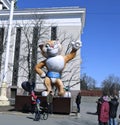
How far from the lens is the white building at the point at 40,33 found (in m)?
53.1

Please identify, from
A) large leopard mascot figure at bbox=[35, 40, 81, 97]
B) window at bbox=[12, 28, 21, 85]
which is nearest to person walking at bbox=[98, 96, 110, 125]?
large leopard mascot figure at bbox=[35, 40, 81, 97]

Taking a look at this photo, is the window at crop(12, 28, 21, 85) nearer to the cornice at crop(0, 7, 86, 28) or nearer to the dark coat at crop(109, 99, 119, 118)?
the cornice at crop(0, 7, 86, 28)

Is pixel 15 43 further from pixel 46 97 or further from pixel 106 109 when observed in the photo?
pixel 106 109

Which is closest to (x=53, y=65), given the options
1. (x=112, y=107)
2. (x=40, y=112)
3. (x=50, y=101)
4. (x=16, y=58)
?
(x=50, y=101)

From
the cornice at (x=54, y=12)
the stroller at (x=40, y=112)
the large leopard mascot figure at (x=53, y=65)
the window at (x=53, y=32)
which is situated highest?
the cornice at (x=54, y=12)

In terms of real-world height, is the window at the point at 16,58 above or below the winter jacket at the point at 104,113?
above

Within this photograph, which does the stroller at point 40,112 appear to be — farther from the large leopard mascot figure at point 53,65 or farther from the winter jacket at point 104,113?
the winter jacket at point 104,113

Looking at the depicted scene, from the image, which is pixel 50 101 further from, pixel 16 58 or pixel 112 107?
pixel 16 58

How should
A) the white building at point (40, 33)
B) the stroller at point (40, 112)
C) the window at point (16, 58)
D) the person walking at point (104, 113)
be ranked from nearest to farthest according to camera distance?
the person walking at point (104, 113)
the stroller at point (40, 112)
the white building at point (40, 33)
the window at point (16, 58)

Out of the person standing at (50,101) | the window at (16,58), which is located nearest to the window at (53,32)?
the window at (16,58)

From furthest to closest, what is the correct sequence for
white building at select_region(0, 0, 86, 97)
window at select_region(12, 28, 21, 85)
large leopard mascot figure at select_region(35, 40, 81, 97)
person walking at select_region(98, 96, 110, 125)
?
window at select_region(12, 28, 21, 85) < white building at select_region(0, 0, 86, 97) < large leopard mascot figure at select_region(35, 40, 81, 97) < person walking at select_region(98, 96, 110, 125)

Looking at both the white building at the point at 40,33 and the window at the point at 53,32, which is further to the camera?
the window at the point at 53,32

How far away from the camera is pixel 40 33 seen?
52.7m

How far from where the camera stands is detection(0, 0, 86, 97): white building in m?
53.1
